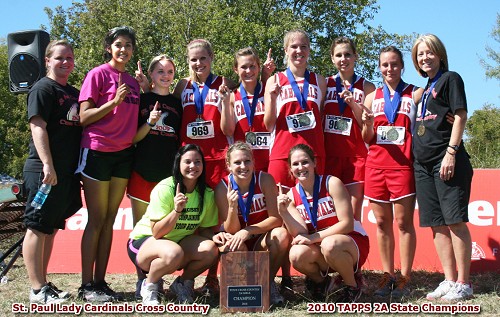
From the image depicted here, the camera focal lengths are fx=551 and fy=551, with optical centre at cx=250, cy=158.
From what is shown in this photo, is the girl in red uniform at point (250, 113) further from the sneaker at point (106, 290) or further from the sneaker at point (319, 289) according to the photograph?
the sneaker at point (106, 290)

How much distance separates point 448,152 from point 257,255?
1658 millimetres

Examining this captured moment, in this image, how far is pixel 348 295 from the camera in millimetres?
4168

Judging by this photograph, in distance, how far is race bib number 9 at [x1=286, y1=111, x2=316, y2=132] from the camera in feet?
15.1

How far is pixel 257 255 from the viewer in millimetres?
3959

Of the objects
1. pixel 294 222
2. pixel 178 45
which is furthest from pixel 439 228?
pixel 178 45

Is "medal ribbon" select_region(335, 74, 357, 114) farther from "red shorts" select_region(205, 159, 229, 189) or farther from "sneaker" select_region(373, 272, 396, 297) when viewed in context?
"sneaker" select_region(373, 272, 396, 297)

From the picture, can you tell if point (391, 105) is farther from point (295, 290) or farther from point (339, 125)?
point (295, 290)

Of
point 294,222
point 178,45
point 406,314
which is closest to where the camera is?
point 406,314

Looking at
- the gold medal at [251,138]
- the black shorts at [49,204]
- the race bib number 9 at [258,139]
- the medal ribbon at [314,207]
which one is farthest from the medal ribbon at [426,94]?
the black shorts at [49,204]

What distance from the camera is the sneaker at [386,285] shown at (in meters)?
4.47

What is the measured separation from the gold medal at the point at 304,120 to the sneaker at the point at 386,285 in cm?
142

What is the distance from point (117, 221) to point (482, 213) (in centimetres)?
388

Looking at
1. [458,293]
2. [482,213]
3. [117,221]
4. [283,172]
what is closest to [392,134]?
[283,172]

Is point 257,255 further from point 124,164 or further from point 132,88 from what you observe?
point 132,88
